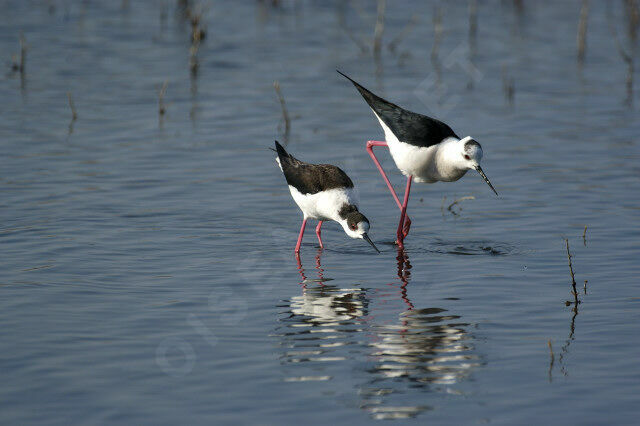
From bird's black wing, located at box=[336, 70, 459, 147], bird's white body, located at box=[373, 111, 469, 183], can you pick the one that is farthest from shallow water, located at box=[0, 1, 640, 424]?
bird's black wing, located at box=[336, 70, 459, 147]

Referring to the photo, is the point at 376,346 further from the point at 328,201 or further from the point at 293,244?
the point at 293,244

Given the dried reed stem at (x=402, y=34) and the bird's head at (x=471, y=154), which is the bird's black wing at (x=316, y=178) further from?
the dried reed stem at (x=402, y=34)

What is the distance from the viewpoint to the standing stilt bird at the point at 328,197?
27.2 feet

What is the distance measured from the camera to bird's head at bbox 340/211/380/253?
8211 mm

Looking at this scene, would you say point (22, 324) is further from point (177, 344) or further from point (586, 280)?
point (586, 280)

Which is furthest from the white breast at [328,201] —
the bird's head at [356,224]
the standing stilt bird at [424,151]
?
the standing stilt bird at [424,151]

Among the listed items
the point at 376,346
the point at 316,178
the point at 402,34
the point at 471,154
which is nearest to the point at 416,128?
the point at 471,154

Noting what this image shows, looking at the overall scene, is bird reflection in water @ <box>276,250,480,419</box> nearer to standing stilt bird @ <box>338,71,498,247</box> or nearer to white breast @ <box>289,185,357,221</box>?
white breast @ <box>289,185,357,221</box>

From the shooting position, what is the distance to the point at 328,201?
8.44 meters

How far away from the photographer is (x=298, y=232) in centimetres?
946

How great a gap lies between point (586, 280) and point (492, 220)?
6.99 feet

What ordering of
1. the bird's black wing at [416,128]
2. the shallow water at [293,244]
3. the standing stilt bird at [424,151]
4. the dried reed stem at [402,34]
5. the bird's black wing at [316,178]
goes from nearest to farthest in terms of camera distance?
the shallow water at [293,244] → the bird's black wing at [316,178] → the standing stilt bird at [424,151] → the bird's black wing at [416,128] → the dried reed stem at [402,34]

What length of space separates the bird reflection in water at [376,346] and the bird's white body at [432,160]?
1.87m

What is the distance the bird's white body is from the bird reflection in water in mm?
1866
